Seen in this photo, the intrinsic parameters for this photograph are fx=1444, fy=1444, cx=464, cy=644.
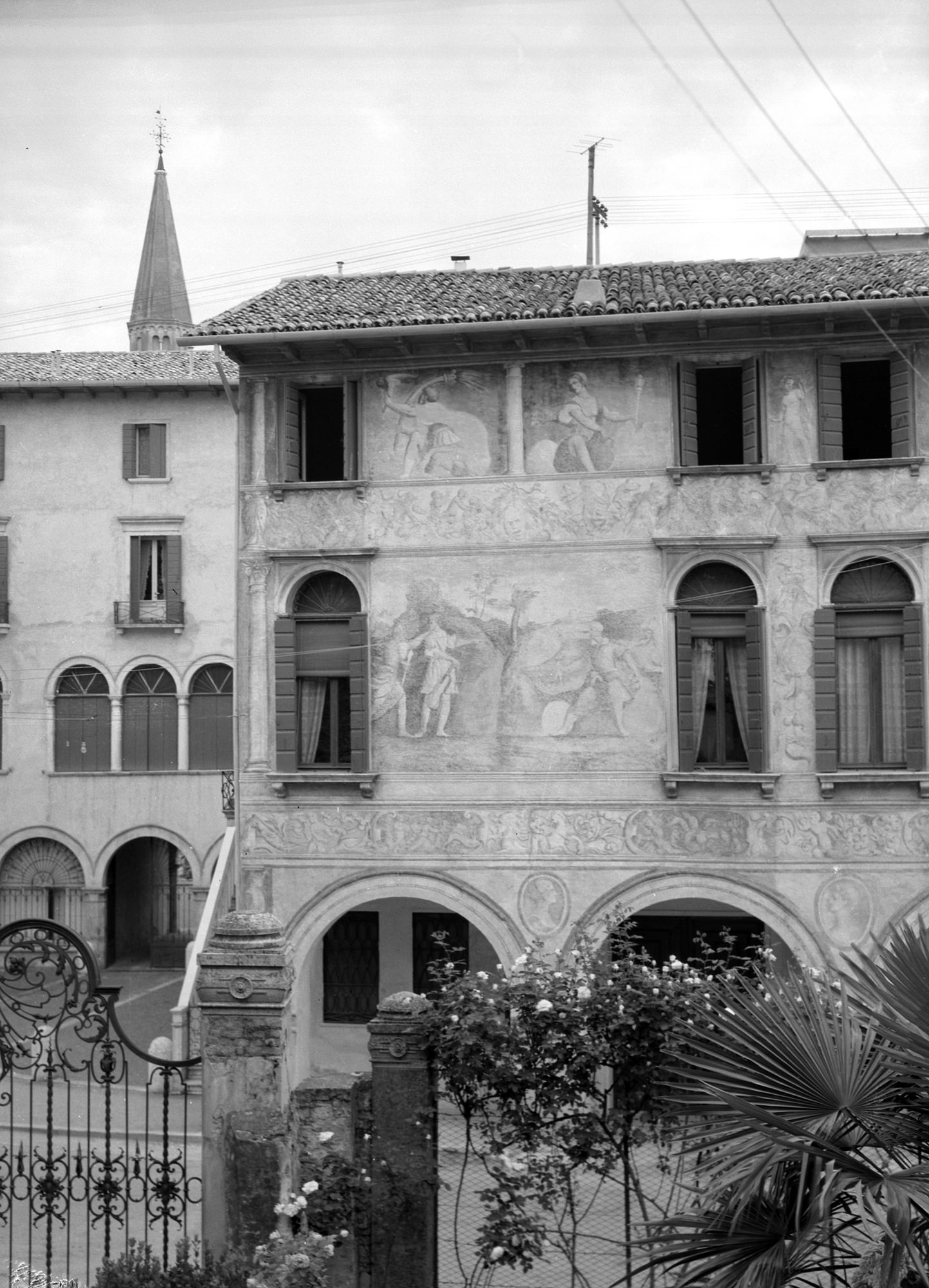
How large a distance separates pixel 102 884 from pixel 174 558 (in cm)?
713

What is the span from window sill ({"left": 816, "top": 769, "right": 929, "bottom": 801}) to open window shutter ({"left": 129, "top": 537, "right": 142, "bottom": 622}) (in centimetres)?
1830

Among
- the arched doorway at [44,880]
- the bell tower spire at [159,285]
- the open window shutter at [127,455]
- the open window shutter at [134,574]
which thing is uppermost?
the bell tower spire at [159,285]

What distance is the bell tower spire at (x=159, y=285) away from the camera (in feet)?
178

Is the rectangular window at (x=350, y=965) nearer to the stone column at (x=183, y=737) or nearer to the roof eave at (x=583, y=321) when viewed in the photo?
the roof eave at (x=583, y=321)

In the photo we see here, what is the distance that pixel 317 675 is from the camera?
17.5m

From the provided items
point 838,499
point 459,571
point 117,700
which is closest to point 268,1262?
point 459,571

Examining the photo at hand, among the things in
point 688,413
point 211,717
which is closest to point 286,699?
point 688,413

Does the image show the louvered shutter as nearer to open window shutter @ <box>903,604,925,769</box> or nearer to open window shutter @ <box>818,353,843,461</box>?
open window shutter @ <box>818,353,843,461</box>

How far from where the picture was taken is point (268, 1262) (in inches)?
299

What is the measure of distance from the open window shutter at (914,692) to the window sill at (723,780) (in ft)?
4.96

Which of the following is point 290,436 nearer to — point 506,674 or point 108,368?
point 506,674

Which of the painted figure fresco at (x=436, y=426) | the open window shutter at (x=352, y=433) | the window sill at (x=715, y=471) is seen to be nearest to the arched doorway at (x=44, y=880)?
the open window shutter at (x=352, y=433)

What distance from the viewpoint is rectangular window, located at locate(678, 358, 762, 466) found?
1695 centimetres

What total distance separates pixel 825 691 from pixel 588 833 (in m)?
3.17
